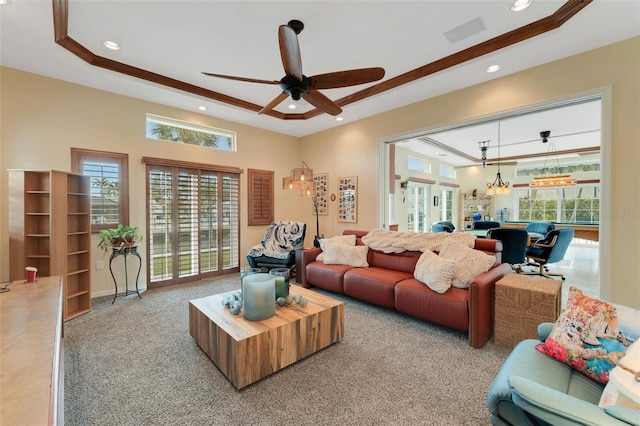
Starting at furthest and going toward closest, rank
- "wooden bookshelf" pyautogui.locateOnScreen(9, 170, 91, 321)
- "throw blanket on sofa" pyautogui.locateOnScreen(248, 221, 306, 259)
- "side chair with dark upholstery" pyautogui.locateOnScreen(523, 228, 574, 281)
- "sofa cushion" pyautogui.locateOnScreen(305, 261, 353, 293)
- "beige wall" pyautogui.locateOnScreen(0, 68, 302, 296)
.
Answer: "throw blanket on sofa" pyautogui.locateOnScreen(248, 221, 306, 259), "side chair with dark upholstery" pyautogui.locateOnScreen(523, 228, 574, 281), "sofa cushion" pyautogui.locateOnScreen(305, 261, 353, 293), "beige wall" pyautogui.locateOnScreen(0, 68, 302, 296), "wooden bookshelf" pyautogui.locateOnScreen(9, 170, 91, 321)

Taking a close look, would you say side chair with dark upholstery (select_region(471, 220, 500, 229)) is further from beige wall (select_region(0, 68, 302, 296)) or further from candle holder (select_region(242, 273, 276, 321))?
candle holder (select_region(242, 273, 276, 321))

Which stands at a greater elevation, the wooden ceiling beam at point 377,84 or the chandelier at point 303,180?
the wooden ceiling beam at point 377,84

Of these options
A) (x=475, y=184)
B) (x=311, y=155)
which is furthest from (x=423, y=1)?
(x=475, y=184)

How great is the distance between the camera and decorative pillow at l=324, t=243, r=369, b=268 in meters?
3.90

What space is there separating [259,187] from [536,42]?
477 centimetres

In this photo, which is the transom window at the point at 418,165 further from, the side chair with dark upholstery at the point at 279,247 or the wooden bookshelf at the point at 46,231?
the wooden bookshelf at the point at 46,231

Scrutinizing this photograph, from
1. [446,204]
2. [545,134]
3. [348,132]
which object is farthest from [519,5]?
[446,204]

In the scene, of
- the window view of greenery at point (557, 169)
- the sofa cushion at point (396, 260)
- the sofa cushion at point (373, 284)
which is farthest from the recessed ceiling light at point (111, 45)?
the window view of greenery at point (557, 169)

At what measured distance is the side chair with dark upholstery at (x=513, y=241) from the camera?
15.0ft

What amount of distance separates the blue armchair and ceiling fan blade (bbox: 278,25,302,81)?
2.36 metres

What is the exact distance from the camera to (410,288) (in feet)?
9.64

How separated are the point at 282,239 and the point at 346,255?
1.61m

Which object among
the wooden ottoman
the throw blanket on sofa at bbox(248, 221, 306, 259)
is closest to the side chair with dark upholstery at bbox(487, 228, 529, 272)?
the wooden ottoman

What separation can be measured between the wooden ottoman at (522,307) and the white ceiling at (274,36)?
8.14ft
